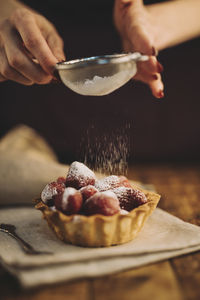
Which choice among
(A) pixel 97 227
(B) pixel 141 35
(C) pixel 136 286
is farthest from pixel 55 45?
(C) pixel 136 286

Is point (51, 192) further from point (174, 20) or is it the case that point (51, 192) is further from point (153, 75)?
point (174, 20)

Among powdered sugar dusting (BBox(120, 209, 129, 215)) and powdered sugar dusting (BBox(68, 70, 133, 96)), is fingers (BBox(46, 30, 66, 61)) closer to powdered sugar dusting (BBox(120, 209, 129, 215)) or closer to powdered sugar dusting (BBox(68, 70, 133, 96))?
powdered sugar dusting (BBox(68, 70, 133, 96))

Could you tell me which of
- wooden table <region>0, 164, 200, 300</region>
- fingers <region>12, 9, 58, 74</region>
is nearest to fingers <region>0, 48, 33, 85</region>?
fingers <region>12, 9, 58, 74</region>

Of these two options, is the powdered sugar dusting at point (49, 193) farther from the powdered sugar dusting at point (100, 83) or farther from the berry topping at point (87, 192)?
the powdered sugar dusting at point (100, 83)

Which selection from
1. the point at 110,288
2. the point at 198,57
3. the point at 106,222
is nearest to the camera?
the point at 110,288

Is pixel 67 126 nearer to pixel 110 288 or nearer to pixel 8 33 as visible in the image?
pixel 8 33

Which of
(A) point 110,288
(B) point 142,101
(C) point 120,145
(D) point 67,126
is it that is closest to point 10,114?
(D) point 67,126


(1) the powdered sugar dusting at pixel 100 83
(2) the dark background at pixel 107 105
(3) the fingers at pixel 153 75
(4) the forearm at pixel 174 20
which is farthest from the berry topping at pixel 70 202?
(2) the dark background at pixel 107 105
